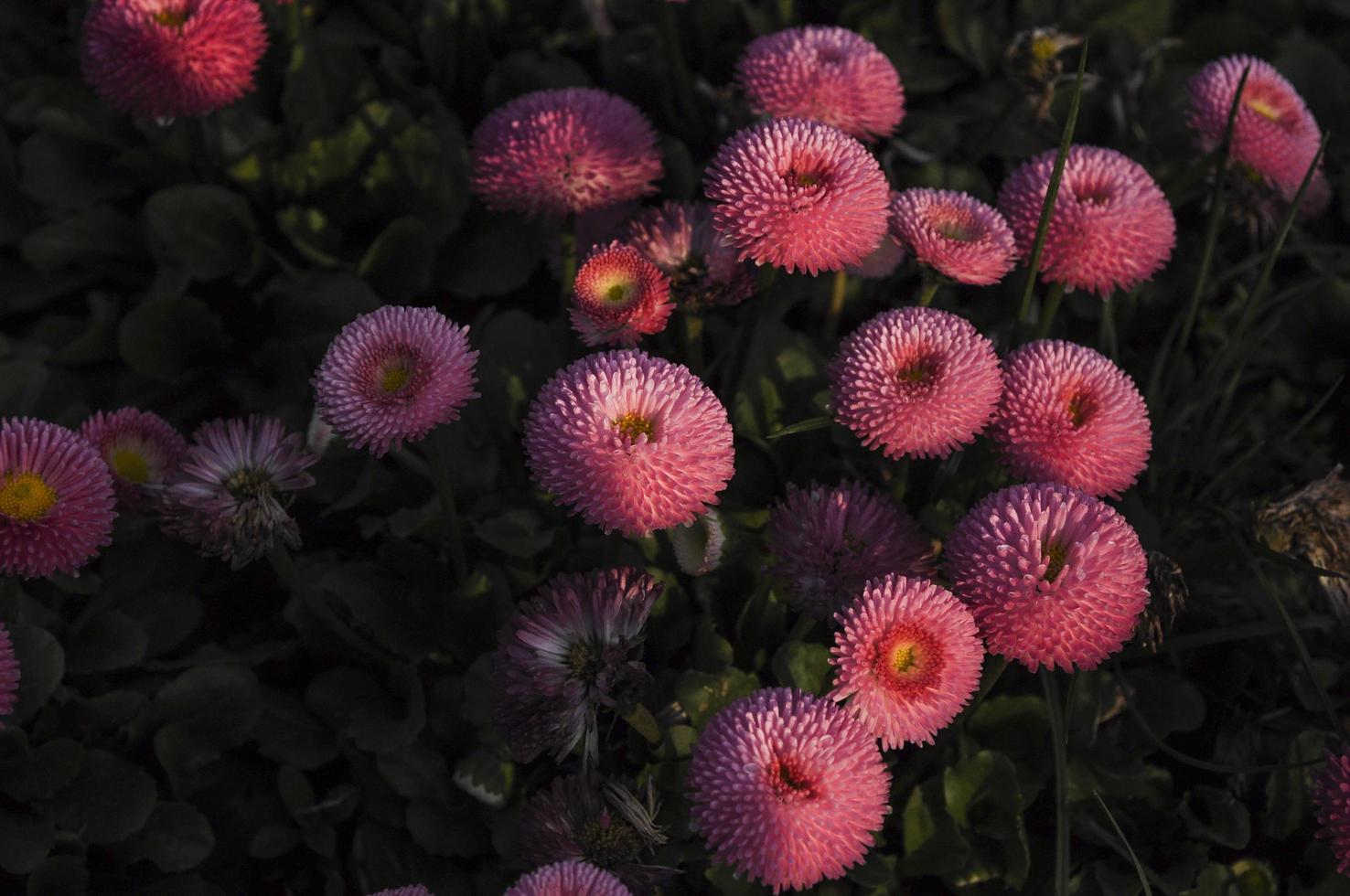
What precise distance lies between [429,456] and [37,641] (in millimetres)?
752

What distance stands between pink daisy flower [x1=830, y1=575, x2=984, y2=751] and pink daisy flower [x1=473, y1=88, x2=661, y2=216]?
995 millimetres

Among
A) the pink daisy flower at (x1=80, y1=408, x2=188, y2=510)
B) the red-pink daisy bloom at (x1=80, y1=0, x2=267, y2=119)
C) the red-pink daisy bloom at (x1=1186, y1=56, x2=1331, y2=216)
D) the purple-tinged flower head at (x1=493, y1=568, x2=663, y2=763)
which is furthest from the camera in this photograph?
the red-pink daisy bloom at (x1=1186, y1=56, x2=1331, y2=216)

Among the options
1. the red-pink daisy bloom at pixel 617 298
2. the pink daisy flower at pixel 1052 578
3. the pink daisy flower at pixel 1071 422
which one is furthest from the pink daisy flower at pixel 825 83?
the pink daisy flower at pixel 1052 578

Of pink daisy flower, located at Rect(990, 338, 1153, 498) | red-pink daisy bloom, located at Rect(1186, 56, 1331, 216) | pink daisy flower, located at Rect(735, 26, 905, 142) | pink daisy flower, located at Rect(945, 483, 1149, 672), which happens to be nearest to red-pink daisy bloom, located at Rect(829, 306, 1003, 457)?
pink daisy flower, located at Rect(990, 338, 1153, 498)

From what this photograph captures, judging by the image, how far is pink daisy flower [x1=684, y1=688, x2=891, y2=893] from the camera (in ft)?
4.88

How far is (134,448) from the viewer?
2102 millimetres

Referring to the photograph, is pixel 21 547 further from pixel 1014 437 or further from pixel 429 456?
pixel 1014 437

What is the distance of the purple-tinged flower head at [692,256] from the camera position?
2.02m

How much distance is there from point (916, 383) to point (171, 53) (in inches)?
64.8

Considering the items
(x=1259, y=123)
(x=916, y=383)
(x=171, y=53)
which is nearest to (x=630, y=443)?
(x=916, y=383)

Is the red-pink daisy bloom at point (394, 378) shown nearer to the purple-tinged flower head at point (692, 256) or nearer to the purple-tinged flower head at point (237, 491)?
the purple-tinged flower head at point (237, 491)

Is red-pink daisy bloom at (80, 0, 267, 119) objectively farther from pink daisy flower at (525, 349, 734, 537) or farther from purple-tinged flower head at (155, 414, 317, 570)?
pink daisy flower at (525, 349, 734, 537)

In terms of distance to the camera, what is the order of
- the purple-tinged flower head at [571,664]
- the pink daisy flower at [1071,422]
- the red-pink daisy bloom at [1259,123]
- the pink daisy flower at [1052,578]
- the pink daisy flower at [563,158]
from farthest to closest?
the red-pink daisy bloom at [1259,123] < the pink daisy flower at [563,158] < the pink daisy flower at [1071,422] < the purple-tinged flower head at [571,664] < the pink daisy flower at [1052,578]

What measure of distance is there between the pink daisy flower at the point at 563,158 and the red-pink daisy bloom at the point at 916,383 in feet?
2.04
